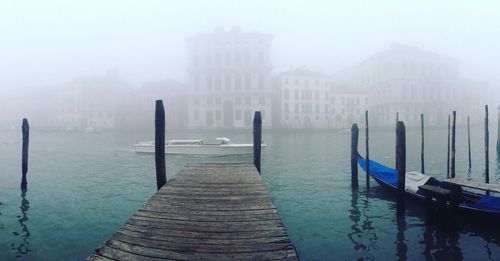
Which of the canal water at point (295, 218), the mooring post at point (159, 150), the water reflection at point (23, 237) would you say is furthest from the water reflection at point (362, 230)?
the water reflection at point (23, 237)

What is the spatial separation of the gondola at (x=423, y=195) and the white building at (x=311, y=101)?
64.3 metres

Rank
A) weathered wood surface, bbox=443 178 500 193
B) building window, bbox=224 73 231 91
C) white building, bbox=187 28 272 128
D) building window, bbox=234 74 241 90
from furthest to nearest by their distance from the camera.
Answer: building window, bbox=234 74 241 90 < building window, bbox=224 73 231 91 < white building, bbox=187 28 272 128 < weathered wood surface, bbox=443 178 500 193

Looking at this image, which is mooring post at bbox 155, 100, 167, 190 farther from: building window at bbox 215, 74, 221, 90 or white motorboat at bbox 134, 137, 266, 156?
building window at bbox 215, 74, 221, 90

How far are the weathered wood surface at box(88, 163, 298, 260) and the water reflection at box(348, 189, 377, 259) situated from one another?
2.49 metres

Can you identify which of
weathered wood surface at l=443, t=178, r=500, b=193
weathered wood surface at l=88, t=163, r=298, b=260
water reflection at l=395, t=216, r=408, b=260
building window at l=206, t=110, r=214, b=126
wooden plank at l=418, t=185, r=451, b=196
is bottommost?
water reflection at l=395, t=216, r=408, b=260

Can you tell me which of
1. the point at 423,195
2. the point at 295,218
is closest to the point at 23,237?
the point at 295,218

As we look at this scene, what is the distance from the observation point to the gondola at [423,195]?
837 centimetres

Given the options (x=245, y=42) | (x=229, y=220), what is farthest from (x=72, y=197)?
(x=245, y=42)

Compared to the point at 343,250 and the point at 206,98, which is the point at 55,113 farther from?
the point at 343,250

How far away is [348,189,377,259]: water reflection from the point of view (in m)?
7.71

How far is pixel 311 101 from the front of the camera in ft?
263

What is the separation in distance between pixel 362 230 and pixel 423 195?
9.23ft

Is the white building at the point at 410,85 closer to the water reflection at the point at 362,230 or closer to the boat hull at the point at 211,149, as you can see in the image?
the boat hull at the point at 211,149

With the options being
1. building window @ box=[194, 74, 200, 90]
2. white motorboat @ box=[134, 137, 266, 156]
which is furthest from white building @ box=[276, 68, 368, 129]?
white motorboat @ box=[134, 137, 266, 156]
